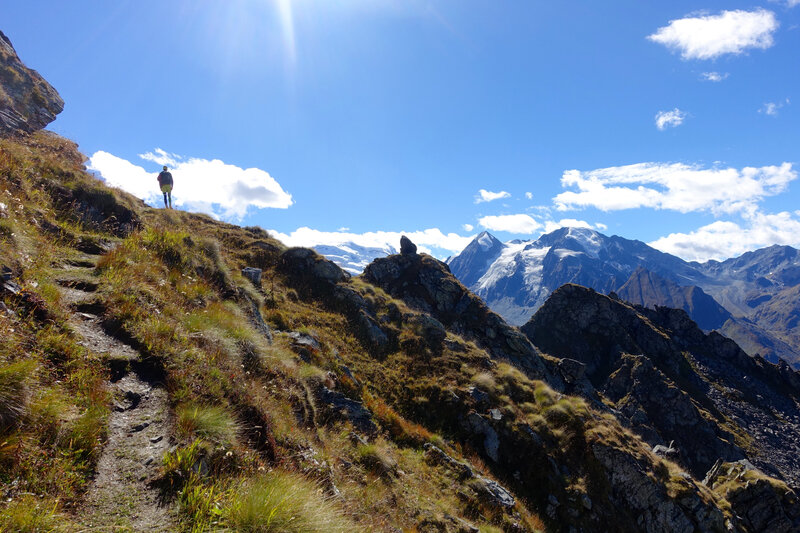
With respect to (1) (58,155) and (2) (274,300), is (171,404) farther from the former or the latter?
(1) (58,155)

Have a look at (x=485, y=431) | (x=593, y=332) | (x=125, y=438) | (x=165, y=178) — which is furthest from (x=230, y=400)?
(x=593, y=332)

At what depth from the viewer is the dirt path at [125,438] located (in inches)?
185

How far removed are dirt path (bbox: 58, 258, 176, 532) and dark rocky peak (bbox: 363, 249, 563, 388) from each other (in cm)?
2909

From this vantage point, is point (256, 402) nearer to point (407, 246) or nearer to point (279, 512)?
point (279, 512)

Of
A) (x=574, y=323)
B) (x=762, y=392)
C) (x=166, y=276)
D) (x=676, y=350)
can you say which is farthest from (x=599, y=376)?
(x=166, y=276)

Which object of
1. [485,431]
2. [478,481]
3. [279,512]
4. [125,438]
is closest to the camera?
[279,512]

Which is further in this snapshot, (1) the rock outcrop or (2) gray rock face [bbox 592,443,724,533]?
(1) the rock outcrop

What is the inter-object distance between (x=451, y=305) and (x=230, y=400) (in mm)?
A: 32172

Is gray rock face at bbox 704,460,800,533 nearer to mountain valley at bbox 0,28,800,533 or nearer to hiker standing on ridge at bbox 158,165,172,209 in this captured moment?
mountain valley at bbox 0,28,800,533

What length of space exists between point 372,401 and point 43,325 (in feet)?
44.6

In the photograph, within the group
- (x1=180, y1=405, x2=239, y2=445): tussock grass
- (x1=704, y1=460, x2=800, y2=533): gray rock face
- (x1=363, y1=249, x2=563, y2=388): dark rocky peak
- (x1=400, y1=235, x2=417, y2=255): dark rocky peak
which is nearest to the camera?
(x1=180, y1=405, x2=239, y2=445): tussock grass

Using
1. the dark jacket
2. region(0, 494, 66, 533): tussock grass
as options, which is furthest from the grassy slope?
the dark jacket

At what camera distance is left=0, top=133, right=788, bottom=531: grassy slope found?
16.5 feet

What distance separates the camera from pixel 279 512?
500 cm
